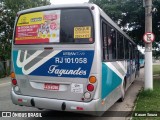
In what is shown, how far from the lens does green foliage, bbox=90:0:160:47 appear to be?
1566cm

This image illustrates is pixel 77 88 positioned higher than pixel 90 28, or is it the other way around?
pixel 90 28

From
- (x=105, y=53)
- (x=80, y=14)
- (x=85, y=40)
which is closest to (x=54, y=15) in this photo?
(x=80, y=14)

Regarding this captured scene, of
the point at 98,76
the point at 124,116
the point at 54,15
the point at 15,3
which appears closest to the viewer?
the point at 98,76

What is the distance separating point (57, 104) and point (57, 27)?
1.82 meters

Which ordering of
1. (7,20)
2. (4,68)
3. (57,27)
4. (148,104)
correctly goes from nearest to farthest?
1. (57,27)
2. (148,104)
3. (4,68)
4. (7,20)

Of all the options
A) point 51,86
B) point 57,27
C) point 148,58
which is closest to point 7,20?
point 148,58

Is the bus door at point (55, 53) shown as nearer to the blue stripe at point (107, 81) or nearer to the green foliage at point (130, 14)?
the blue stripe at point (107, 81)

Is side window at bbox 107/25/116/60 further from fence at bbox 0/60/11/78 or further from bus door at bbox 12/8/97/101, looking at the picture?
fence at bbox 0/60/11/78

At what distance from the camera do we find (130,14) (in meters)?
16.1

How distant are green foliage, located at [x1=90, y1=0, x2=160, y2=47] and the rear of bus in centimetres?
1025

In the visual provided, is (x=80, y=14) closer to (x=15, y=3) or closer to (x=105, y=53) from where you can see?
(x=105, y=53)

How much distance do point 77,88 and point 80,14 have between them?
174cm

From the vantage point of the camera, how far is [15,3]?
24.1 meters

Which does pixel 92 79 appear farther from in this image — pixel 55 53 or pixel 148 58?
pixel 148 58
